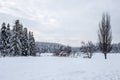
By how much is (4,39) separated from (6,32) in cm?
186

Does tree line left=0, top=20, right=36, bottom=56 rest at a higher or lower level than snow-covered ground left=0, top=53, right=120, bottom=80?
higher

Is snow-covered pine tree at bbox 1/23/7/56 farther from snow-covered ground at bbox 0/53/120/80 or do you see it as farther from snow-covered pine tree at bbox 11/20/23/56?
snow-covered ground at bbox 0/53/120/80

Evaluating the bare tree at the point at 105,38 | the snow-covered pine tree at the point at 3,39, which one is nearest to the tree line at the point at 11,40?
the snow-covered pine tree at the point at 3,39

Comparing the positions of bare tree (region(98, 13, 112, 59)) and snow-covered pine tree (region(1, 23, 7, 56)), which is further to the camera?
snow-covered pine tree (region(1, 23, 7, 56))

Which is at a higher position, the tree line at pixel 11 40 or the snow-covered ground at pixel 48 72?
the tree line at pixel 11 40

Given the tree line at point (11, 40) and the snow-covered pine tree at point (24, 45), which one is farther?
the snow-covered pine tree at point (24, 45)

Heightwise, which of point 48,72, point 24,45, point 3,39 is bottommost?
point 48,72

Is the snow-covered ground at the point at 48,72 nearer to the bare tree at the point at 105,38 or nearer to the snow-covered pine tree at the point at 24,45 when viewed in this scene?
the bare tree at the point at 105,38

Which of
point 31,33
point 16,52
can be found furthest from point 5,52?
point 31,33

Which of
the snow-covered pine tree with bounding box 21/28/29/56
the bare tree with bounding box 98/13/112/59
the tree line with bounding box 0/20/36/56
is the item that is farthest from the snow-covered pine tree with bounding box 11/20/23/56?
the bare tree with bounding box 98/13/112/59

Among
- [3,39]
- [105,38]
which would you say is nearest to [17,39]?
[3,39]

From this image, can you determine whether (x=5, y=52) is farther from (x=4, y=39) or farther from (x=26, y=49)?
(x=26, y=49)

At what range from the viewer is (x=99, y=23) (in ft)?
112

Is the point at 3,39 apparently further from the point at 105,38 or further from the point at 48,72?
the point at 48,72
